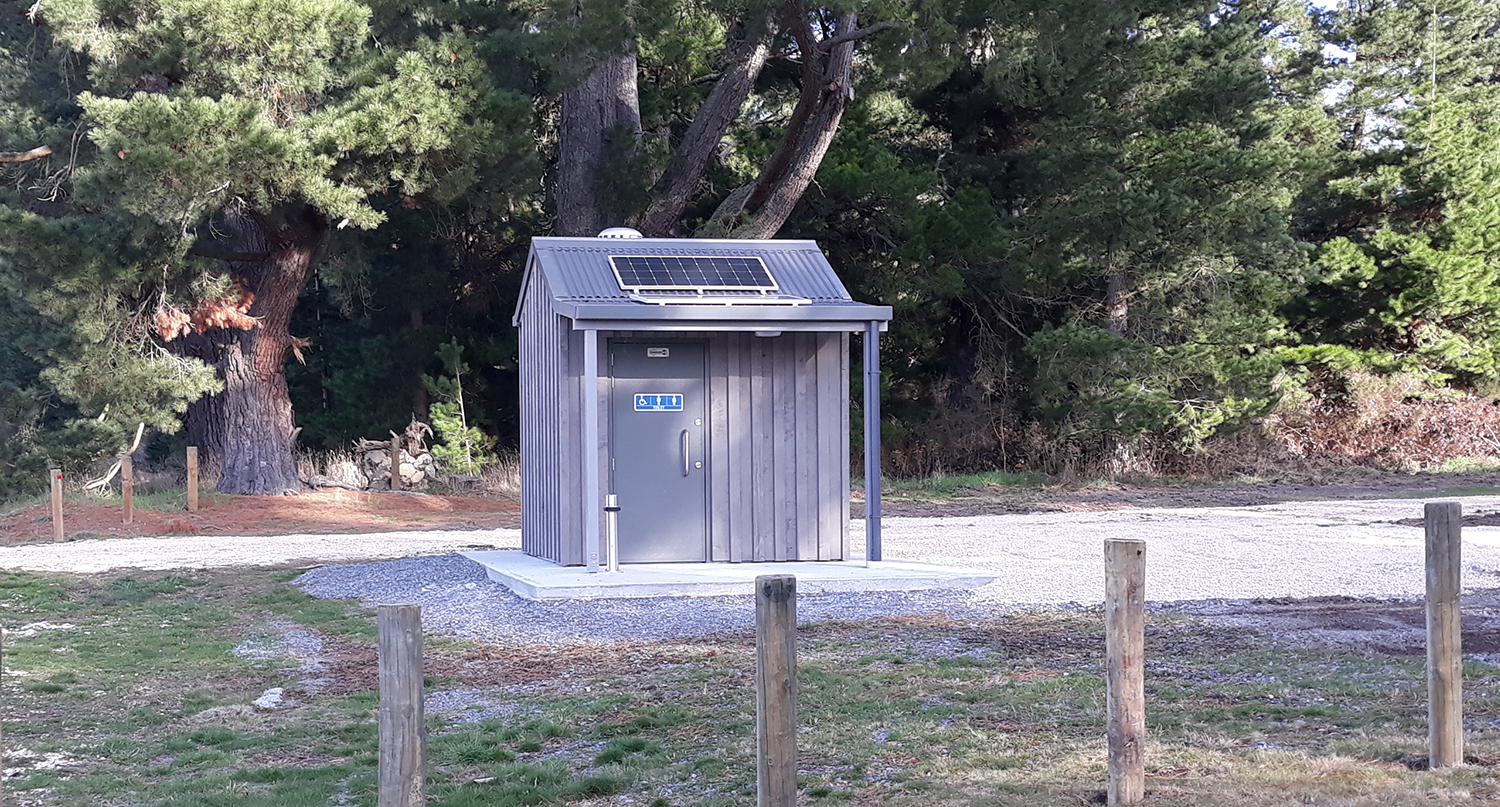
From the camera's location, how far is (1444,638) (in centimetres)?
523

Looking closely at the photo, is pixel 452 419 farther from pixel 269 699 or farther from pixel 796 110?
pixel 269 699

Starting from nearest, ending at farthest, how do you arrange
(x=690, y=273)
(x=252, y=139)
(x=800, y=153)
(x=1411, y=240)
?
(x=690, y=273) → (x=252, y=139) → (x=800, y=153) → (x=1411, y=240)

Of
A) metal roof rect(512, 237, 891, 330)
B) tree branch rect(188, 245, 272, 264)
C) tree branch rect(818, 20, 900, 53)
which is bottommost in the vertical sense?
metal roof rect(512, 237, 891, 330)

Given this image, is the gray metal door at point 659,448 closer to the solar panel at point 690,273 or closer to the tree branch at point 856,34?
the solar panel at point 690,273

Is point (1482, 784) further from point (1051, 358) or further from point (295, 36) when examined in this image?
point (1051, 358)

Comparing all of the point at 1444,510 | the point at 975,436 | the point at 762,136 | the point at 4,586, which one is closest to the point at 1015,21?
the point at 762,136

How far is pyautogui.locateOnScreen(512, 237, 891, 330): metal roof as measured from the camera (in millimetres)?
11688

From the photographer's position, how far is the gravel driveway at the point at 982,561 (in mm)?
A: 10469

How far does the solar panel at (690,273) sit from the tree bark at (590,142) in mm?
12346

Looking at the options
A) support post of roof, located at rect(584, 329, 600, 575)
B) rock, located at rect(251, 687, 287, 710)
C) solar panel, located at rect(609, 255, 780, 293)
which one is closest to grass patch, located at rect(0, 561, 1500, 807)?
rock, located at rect(251, 687, 287, 710)

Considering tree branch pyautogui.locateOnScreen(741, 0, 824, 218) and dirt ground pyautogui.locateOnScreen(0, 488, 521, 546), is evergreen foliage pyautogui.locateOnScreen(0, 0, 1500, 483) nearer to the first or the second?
tree branch pyautogui.locateOnScreen(741, 0, 824, 218)

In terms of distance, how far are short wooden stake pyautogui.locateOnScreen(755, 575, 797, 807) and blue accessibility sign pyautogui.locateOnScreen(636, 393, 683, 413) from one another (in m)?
7.98

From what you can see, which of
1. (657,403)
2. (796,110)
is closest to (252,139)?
(796,110)

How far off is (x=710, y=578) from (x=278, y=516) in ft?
40.6
